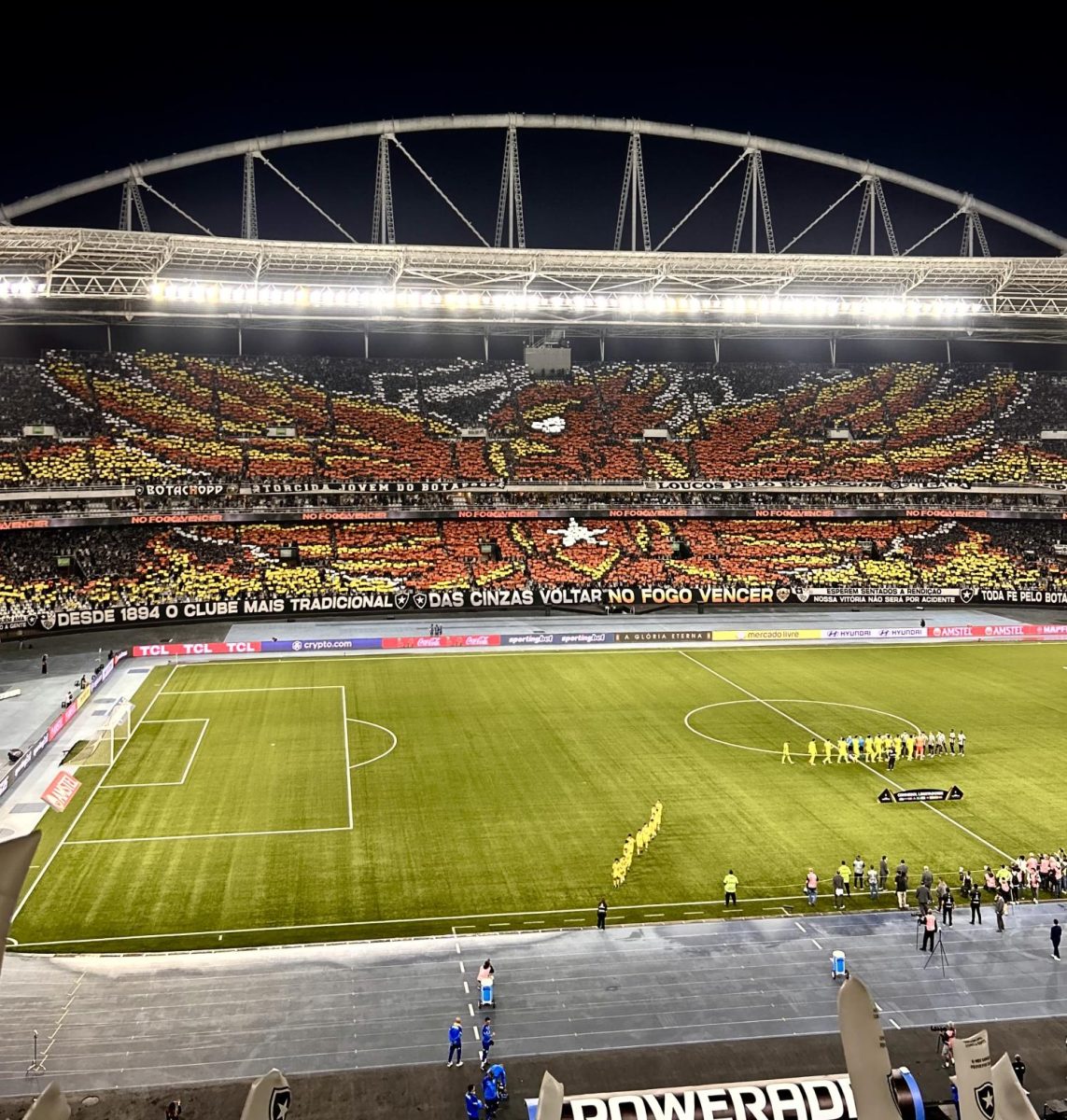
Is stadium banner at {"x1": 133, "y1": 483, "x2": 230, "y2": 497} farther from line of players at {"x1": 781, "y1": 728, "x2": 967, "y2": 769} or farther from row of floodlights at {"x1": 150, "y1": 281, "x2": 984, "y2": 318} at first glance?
line of players at {"x1": 781, "y1": 728, "x2": 967, "y2": 769}

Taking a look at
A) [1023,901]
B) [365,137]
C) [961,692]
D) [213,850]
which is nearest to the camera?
[1023,901]

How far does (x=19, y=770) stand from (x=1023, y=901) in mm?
27778

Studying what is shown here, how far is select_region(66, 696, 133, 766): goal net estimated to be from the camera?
30.6 metres

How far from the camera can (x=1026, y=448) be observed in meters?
71.9

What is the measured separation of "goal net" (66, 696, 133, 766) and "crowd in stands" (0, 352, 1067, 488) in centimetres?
2758

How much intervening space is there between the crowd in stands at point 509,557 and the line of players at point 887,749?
94.2 feet

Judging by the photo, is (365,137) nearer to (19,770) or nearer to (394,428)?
(394,428)

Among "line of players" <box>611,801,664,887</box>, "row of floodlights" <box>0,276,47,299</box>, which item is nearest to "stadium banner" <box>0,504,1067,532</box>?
"row of floodlights" <box>0,276,47,299</box>

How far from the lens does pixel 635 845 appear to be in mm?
24578

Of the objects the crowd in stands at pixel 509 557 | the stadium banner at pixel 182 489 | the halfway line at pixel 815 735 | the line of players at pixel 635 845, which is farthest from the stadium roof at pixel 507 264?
the line of players at pixel 635 845

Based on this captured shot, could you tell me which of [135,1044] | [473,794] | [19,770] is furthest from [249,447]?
[135,1044]

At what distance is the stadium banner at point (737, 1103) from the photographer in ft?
30.8

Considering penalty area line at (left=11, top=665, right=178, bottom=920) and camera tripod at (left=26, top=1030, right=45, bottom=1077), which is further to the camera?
penalty area line at (left=11, top=665, right=178, bottom=920)

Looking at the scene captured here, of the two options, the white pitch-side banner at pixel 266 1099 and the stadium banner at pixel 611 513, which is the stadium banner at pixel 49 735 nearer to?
the stadium banner at pixel 611 513
